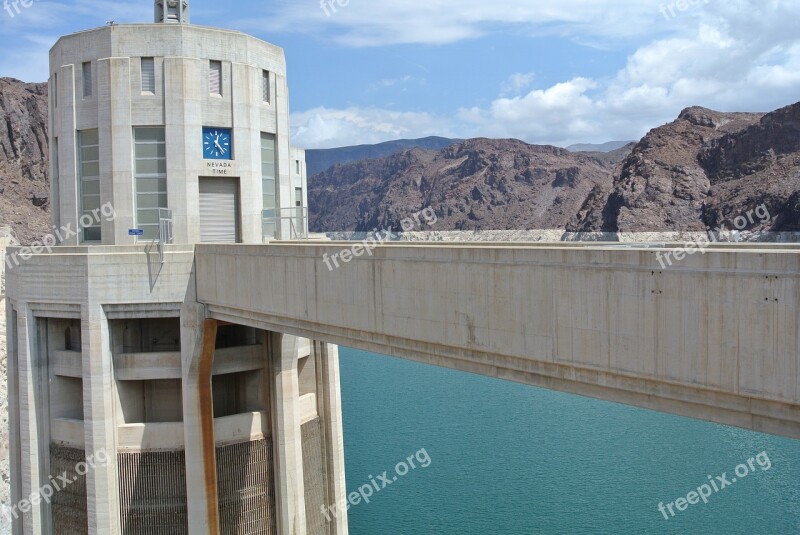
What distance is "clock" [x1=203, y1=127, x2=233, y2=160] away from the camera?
17.3 meters

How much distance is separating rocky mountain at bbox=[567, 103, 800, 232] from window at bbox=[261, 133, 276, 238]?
113m

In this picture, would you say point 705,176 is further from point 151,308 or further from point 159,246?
point 151,308

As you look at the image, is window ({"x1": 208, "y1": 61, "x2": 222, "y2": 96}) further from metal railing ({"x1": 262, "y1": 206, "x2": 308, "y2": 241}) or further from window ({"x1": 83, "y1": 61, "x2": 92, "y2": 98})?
metal railing ({"x1": 262, "y1": 206, "x2": 308, "y2": 241})

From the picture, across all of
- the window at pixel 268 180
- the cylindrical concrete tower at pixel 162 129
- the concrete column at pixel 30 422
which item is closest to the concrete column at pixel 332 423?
Result: the window at pixel 268 180

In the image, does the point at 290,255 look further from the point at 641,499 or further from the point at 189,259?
the point at 641,499

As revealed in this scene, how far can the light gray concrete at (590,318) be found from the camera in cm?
763

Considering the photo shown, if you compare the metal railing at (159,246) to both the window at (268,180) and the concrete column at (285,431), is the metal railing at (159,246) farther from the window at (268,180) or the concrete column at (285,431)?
the concrete column at (285,431)

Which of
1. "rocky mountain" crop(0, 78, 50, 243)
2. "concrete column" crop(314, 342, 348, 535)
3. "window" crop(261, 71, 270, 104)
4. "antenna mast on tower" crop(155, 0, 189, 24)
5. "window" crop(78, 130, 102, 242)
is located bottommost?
"concrete column" crop(314, 342, 348, 535)

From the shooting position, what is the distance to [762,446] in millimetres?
42156

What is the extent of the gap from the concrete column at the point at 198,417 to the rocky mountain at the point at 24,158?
112375 mm

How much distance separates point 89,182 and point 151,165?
1623 millimetres

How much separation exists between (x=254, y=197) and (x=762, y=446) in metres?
34.7

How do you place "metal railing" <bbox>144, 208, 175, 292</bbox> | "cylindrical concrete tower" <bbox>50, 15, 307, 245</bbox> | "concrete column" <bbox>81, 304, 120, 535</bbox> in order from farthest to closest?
"cylindrical concrete tower" <bbox>50, 15, 307, 245</bbox> < "metal railing" <bbox>144, 208, 175, 292</bbox> < "concrete column" <bbox>81, 304, 120, 535</bbox>

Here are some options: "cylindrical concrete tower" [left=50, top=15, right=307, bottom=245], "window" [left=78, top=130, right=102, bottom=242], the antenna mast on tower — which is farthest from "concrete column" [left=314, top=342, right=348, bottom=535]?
the antenna mast on tower
